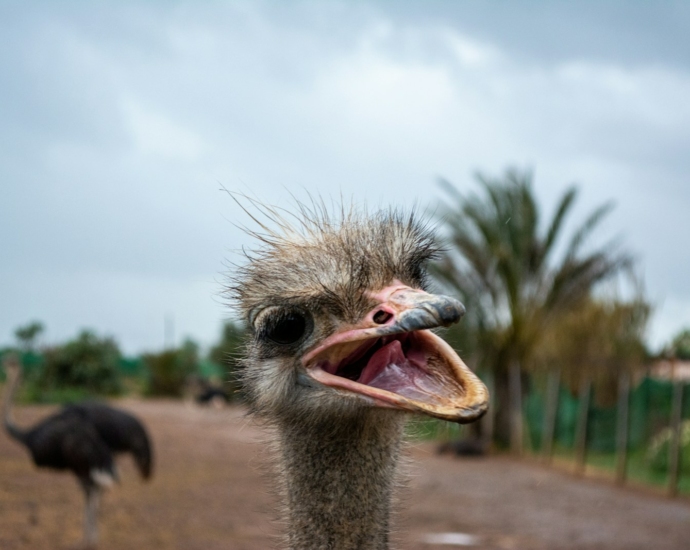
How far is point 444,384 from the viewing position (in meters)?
1.67

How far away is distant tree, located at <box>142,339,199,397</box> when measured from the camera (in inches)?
1176

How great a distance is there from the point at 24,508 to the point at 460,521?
3863mm

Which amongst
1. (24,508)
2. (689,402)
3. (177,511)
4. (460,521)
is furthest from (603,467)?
(24,508)

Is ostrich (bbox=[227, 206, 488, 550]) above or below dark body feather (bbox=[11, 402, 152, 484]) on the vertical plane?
above

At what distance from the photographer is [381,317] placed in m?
1.82

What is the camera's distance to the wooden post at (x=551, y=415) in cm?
1409

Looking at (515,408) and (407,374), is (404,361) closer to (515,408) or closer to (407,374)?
(407,374)

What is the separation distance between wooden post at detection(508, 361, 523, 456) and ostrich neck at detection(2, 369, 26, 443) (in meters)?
9.63

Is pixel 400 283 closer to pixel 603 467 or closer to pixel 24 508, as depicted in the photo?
pixel 24 508

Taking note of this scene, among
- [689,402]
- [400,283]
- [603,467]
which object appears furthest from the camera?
[603,467]

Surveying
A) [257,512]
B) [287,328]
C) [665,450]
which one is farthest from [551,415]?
[287,328]

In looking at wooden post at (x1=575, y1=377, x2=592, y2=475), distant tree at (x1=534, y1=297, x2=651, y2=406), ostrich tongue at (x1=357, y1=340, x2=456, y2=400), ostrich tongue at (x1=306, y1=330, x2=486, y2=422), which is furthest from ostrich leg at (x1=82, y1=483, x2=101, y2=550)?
distant tree at (x1=534, y1=297, x2=651, y2=406)

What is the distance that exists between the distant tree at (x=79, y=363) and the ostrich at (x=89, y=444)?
13495 mm

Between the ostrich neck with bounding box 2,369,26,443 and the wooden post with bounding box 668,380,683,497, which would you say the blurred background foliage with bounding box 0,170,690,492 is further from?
the ostrich neck with bounding box 2,369,26,443
